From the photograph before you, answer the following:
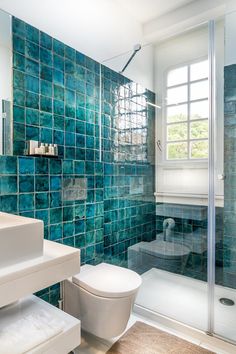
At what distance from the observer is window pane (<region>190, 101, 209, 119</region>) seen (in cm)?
239

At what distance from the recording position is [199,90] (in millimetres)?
2475

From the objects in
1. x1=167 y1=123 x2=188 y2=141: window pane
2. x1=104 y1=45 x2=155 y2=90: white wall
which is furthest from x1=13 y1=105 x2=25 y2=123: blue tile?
x1=167 y1=123 x2=188 y2=141: window pane

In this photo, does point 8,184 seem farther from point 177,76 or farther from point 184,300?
point 177,76

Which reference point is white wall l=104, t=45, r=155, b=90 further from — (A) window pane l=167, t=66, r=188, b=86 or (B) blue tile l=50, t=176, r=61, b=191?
(B) blue tile l=50, t=176, r=61, b=191

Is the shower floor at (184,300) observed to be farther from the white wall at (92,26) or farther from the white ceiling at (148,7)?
the white ceiling at (148,7)

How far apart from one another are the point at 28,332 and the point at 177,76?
268 centimetres

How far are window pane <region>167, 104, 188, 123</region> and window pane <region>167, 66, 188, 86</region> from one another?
0.92 ft

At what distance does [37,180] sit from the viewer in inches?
66.8

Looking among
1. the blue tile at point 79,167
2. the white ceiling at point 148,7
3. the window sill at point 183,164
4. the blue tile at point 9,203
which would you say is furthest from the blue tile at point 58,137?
the white ceiling at point 148,7

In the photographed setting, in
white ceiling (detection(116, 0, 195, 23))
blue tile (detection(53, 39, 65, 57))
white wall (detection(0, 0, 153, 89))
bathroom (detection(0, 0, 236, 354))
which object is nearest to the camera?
bathroom (detection(0, 0, 236, 354))

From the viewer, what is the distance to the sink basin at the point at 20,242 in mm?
1014

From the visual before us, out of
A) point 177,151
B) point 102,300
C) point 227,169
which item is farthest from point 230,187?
point 102,300

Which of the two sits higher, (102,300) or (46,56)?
(46,56)

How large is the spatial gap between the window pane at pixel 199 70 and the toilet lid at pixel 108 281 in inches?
77.2
